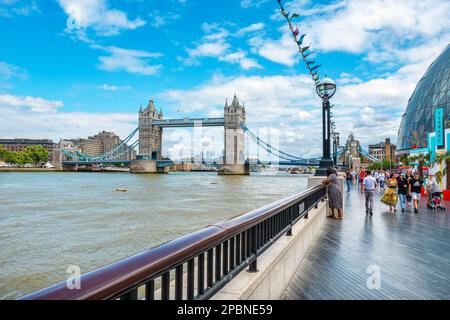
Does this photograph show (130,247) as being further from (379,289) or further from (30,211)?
(30,211)

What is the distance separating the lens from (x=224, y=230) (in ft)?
7.53

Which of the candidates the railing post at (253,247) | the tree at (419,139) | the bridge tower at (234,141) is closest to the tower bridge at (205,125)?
the bridge tower at (234,141)

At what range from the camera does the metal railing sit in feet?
4.06

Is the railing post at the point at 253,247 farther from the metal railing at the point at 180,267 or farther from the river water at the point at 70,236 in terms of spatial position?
the river water at the point at 70,236

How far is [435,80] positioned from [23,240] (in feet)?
173

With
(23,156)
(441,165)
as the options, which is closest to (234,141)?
(23,156)

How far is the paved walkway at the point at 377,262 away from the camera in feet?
12.1

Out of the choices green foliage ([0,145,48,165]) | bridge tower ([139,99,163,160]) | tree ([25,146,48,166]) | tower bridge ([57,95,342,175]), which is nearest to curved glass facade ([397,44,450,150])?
tower bridge ([57,95,342,175])

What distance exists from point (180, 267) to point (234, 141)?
98916 millimetres

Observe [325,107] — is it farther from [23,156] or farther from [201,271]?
[23,156]

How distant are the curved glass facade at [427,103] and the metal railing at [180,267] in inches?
1869

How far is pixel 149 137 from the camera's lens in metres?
119

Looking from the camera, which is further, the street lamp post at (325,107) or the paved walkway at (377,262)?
the street lamp post at (325,107)

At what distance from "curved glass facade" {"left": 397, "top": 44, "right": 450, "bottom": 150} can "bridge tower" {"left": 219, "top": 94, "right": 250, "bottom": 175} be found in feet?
159
